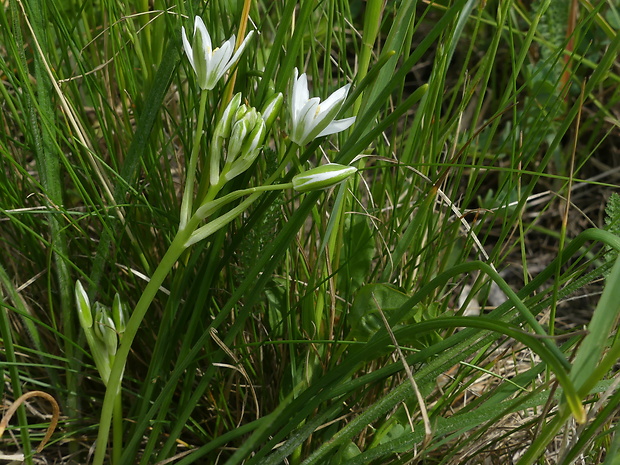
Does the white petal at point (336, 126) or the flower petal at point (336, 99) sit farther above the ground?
the flower petal at point (336, 99)

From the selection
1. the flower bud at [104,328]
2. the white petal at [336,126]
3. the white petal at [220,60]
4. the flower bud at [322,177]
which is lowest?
the flower bud at [104,328]

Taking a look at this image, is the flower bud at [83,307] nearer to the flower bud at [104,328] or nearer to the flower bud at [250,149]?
the flower bud at [104,328]

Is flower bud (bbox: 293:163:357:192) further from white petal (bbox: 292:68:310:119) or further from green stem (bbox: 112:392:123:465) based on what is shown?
green stem (bbox: 112:392:123:465)

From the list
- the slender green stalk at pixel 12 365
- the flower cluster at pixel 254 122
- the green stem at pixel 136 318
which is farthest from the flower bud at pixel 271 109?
the slender green stalk at pixel 12 365

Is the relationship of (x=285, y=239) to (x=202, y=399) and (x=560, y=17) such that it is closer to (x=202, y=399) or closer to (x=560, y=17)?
(x=202, y=399)

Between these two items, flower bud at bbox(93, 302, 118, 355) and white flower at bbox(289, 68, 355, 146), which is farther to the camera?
flower bud at bbox(93, 302, 118, 355)

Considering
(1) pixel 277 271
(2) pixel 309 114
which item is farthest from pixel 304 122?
(1) pixel 277 271

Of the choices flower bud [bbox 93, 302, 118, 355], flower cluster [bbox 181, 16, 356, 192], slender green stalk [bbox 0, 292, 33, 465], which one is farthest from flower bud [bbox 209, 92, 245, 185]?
slender green stalk [bbox 0, 292, 33, 465]
